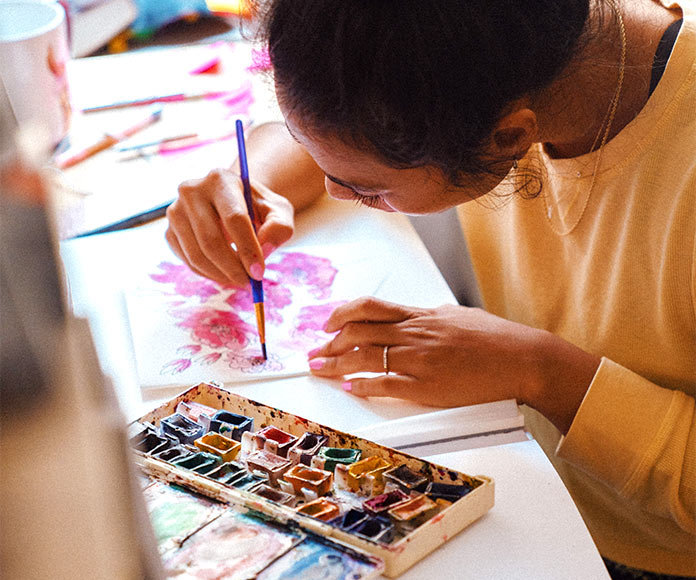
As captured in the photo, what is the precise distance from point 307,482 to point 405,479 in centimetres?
6

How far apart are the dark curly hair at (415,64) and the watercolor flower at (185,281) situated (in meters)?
0.30

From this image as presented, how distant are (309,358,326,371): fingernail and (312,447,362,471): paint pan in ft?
0.55

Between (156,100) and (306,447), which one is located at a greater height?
(156,100)

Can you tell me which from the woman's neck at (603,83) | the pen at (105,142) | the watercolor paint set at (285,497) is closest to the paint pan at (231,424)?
the watercolor paint set at (285,497)

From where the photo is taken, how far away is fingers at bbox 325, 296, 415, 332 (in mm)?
755

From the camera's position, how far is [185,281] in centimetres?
87

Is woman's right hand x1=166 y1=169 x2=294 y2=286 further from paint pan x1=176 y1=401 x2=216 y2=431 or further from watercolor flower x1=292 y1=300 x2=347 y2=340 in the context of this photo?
paint pan x1=176 y1=401 x2=216 y2=431

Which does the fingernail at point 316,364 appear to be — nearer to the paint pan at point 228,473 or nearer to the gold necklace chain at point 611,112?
the paint pan at point 228,473

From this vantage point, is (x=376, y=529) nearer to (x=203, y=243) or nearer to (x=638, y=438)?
(x=638, y=438)

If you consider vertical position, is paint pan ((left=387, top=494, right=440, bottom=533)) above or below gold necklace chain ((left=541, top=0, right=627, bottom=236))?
below

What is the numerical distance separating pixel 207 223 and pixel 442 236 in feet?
1.70

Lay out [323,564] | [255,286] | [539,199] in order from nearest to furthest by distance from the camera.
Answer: [323,564] → [255,286] → [539,199]

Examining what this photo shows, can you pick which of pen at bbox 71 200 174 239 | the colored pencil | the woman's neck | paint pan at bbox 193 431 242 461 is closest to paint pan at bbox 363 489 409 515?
paint pan at bbox 193 431 242 461

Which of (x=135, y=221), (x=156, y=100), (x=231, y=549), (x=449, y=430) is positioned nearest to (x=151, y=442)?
(x=231, y=549)
